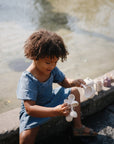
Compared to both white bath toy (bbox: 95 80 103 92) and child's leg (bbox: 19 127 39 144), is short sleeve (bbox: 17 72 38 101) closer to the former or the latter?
child's leg (bbox: 19 127 39 144)

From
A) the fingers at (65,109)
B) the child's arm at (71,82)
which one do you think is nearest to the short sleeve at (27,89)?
the fingers at (65,109)

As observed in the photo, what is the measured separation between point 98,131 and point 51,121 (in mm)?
598

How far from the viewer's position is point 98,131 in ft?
8.56

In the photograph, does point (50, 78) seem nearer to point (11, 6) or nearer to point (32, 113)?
point (32, 113)

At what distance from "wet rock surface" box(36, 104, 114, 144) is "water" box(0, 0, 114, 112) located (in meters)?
0.81

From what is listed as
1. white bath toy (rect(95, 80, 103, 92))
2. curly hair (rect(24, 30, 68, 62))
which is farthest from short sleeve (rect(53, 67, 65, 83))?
white bath toy (rect(95, 80, 103, 92))

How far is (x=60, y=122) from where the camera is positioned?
99.9 inches

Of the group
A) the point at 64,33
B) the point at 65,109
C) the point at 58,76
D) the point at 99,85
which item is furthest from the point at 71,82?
the point at 64,33

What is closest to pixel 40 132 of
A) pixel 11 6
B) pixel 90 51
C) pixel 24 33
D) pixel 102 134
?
pixel 102 134

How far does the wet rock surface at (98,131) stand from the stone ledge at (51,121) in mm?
52

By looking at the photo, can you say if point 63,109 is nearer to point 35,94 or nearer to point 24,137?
point 35,94

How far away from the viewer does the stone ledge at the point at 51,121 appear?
7.19ft

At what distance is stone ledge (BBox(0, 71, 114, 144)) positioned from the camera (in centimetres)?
219

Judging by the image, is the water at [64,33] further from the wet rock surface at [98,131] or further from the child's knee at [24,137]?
the child's knee at [24,137]
